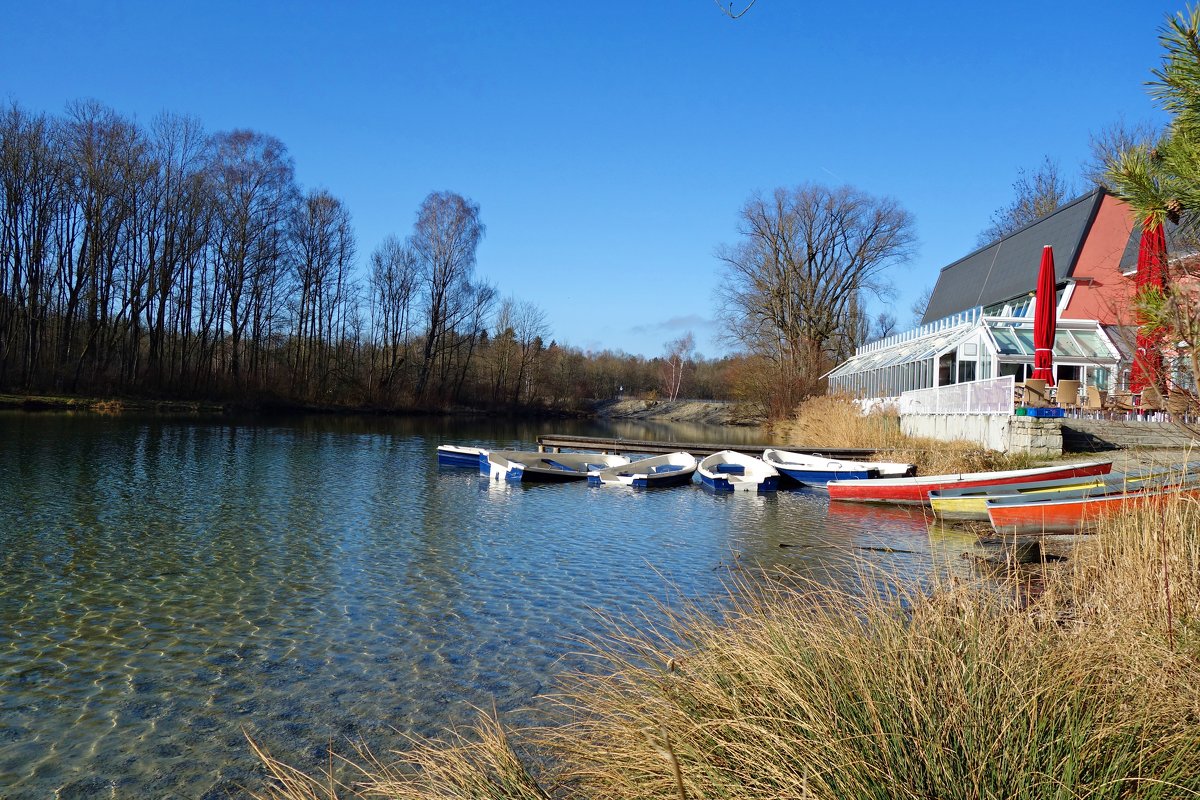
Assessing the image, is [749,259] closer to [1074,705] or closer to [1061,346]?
[1061,346]

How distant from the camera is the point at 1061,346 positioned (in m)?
26.4

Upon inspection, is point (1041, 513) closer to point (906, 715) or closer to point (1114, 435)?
point (906, 715)

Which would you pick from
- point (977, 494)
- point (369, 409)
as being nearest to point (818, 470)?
point (977, 494)

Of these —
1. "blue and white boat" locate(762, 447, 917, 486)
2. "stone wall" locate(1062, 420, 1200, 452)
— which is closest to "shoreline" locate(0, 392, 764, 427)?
"blue and white boat" locate(762, 447, 917, 486)

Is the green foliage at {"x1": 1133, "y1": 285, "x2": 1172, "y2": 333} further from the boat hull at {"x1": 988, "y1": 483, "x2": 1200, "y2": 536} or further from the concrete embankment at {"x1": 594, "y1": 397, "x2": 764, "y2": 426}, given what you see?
the concrete embankment at {"x1": 594, "y1": 397, "x2": 764, "y2": 426}

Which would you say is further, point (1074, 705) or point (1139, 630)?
point (1139, 630)

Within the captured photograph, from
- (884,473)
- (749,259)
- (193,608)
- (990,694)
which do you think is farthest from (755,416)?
(990,694)

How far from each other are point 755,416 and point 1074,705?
1967 inches

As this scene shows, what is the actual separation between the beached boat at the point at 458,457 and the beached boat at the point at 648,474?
3478 mm

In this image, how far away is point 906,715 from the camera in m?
2.81

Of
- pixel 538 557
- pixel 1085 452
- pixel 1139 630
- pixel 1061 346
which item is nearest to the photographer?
pixel 1139 630

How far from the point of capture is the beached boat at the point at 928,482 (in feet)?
44.7

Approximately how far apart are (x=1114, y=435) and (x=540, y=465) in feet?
47.1

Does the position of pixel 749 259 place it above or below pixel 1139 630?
above
